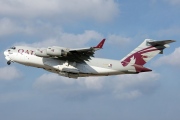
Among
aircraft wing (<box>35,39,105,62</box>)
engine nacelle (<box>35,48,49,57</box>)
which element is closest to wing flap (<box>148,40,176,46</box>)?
aircraft wing (<box>35,39,105,62</box>)

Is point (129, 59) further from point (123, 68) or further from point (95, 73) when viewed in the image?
point (95, 73)

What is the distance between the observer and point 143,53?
121 ft

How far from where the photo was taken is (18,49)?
121ft

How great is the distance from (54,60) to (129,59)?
291 inches

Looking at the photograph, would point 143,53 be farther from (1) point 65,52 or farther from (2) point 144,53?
(1) point 65,52

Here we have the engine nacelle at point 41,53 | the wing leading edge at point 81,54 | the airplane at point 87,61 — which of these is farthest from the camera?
the airplane at point 87,61

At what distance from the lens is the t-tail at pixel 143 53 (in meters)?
36.4

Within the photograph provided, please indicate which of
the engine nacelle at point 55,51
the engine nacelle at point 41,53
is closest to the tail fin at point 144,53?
the engine nacelle at point 55,51

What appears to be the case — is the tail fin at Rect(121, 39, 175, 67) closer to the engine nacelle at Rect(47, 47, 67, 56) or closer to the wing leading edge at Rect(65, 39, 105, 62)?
the wing leading edge at Rect(65, 39, 105, 62)

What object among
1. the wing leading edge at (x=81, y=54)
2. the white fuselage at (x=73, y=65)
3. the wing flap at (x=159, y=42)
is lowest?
the white fuselage at (x=73, y=65)

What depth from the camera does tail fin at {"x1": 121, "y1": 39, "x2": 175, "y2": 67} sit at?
120 feet

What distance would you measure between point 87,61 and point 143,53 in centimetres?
568

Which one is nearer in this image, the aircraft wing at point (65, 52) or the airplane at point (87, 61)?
the aircraft wing at point (65, 52)

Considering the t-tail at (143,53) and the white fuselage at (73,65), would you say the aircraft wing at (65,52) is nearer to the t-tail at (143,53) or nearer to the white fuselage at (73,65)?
the white fuselage at (73,65)
